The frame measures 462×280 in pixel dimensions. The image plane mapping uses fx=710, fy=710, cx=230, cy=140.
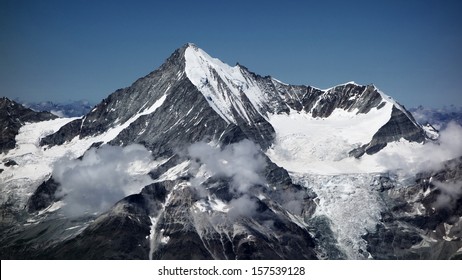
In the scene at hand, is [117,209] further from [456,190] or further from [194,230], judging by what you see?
[456,190]

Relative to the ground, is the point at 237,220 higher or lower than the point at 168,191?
lower

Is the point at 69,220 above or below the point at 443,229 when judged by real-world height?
above

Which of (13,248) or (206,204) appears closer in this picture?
(13,248)
